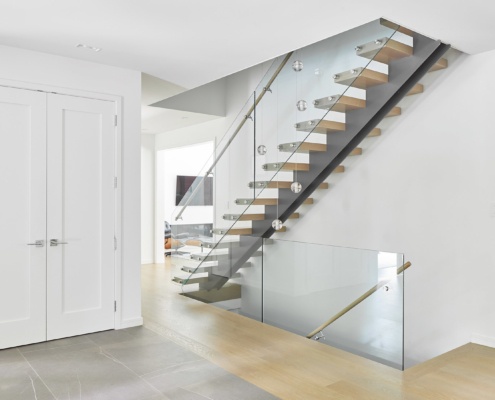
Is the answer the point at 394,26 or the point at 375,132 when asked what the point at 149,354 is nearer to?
the point at 375,132

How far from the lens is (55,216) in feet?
14.0

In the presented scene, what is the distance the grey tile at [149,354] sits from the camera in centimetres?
363

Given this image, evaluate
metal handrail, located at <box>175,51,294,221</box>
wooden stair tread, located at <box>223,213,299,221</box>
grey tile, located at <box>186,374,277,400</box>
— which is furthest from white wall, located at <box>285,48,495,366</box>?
grey tile, located at <box>186,374,277,400</box>

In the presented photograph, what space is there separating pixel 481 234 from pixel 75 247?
3.84 metres

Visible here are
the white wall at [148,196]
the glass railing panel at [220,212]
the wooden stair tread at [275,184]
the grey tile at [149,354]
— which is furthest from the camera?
the white wall at [148,196]

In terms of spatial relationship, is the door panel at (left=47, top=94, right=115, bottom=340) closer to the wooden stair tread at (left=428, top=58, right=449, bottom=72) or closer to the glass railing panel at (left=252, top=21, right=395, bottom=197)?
the glass railing panel at (left=252, top=21, right=395, bottom=197)

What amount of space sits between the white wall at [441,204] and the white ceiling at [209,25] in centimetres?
57

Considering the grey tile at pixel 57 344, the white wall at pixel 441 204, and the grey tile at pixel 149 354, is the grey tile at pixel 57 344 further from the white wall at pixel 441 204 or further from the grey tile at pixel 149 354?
the white wall at pixel 441 204

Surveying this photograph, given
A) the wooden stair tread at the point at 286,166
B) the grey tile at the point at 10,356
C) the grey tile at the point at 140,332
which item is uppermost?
the wooden stair tread at the point at 286,166

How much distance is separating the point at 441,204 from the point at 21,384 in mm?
4001

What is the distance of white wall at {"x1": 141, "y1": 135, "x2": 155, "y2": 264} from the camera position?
960cm

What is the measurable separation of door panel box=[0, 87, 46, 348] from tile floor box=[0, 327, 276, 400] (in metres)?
0.26

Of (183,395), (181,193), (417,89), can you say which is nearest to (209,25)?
(417,89)

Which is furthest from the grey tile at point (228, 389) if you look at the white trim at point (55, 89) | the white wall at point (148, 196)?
the white wall at point (148, 196)
